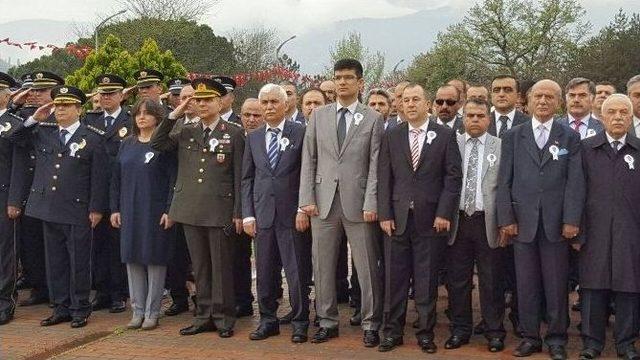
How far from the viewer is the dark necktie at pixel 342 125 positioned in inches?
265

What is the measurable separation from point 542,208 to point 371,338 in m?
1.86

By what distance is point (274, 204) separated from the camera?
22.6 feet

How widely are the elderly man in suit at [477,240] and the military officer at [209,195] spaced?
203 centimetres

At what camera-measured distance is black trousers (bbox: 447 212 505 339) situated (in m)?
6.49

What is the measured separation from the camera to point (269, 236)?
→ 695cm

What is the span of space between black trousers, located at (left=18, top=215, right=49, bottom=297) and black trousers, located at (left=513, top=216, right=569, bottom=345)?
17.4 feet

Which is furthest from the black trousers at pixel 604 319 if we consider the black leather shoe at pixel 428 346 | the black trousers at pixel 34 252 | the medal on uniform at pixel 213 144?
the black trousers at pixel 34 252

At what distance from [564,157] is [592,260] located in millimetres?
873

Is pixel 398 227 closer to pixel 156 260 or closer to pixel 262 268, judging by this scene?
pixel 262 268

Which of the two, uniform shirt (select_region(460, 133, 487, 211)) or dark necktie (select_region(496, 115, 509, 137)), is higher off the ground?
dark necktie (select_region(496, 115, 509, 137))

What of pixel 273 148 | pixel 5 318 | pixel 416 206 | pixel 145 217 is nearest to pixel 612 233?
pixel 416 206

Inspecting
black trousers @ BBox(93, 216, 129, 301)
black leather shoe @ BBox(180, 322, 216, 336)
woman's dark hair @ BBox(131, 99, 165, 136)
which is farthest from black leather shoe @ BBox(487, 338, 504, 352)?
black trousers @ BBox(93, 216, 129, 301)

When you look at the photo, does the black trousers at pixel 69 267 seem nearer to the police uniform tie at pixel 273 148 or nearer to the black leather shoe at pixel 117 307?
the black leather shoe at pixel 117 307

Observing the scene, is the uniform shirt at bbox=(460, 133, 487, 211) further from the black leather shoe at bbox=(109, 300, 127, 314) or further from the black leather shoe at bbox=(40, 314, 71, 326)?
the black leather shoe at bbox=(40, 314, 71, 326)
